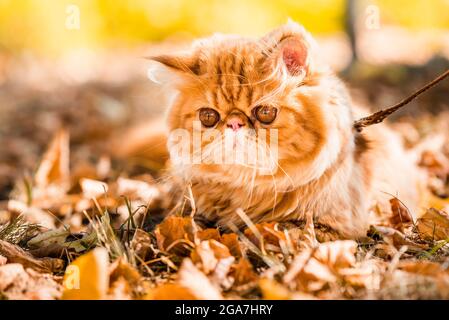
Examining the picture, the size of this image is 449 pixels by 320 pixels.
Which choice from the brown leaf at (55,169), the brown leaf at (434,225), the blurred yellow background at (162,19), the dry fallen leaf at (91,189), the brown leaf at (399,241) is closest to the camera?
Answer: the brown leaf at (399,241)

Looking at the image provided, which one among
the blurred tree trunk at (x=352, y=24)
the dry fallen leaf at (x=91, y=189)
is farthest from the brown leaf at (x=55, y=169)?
the blurred tree trunk at (x=352, y=24)

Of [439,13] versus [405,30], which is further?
[405,30]

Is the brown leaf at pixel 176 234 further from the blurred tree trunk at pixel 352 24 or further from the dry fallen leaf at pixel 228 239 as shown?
the blurred tree trunk at pixel 352 24

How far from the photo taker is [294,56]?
194 cm

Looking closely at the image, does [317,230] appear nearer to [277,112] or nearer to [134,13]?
[277,112]

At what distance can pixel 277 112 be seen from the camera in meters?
1.92

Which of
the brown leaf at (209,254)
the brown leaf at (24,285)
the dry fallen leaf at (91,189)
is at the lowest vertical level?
the brown leaf at (24,285)

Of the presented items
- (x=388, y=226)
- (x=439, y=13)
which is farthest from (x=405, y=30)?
(x=388, y=226)

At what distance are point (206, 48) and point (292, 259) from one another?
901mm

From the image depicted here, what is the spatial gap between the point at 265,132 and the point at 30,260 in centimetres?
89

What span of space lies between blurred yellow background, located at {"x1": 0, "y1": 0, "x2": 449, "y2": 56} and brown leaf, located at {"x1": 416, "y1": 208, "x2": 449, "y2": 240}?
4115 mm

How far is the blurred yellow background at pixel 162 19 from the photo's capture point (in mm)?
6207

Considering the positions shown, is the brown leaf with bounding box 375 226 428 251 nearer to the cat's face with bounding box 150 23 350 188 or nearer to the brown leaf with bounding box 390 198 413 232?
the brown leaf with bounding box 390 198 413 232

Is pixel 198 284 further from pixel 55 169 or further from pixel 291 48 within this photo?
pixel 55 169
